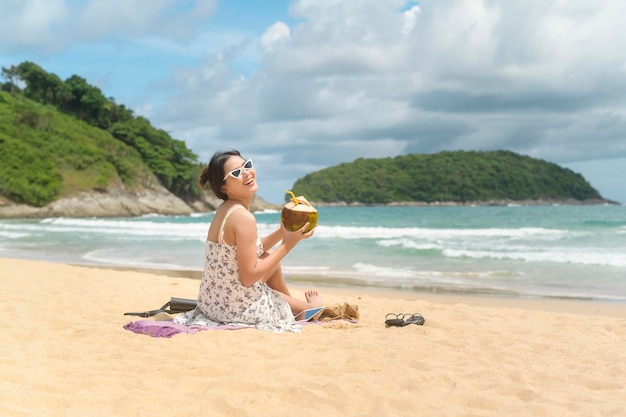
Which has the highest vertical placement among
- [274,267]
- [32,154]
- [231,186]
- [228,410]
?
[32,154]

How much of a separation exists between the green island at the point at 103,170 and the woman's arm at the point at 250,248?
52223 millimetres

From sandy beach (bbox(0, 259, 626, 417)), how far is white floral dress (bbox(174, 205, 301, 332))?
21cm

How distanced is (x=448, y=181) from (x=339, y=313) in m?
131

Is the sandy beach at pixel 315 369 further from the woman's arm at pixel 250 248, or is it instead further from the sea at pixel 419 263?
the sea at pixel 419 263

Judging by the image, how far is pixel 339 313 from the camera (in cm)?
588

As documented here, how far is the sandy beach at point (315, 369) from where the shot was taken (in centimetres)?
324

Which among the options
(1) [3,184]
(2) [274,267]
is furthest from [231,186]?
(1) [3,184]

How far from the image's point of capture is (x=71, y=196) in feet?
179

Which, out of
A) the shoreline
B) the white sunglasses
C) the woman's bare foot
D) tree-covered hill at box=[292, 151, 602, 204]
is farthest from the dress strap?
tree-covered hill at box=[292, 151, 602, 204]

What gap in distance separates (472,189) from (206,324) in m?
128

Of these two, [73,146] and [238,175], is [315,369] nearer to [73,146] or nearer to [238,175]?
[238,175]

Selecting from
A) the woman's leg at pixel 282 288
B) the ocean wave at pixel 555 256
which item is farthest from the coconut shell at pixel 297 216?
the ocean wave at pixel 555 256

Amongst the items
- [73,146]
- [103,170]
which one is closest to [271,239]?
[103,170]

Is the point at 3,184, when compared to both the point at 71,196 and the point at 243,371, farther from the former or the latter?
the point at 243,371
